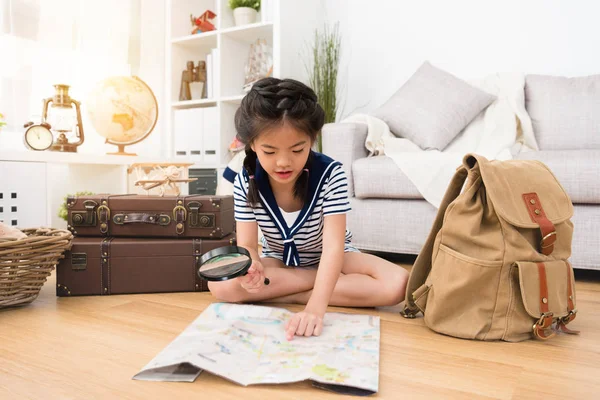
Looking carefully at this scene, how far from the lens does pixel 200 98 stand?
3.31 meters

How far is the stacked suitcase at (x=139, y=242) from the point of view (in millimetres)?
1486

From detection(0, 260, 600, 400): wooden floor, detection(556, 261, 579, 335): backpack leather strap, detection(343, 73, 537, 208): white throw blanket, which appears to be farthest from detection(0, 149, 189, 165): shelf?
detection(556, 261, 579, 335): backpack leather strap

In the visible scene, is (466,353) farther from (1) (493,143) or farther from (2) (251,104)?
(1) (493,143)

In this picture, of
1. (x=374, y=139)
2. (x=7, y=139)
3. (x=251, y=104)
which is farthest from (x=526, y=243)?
(x=7, y=139)

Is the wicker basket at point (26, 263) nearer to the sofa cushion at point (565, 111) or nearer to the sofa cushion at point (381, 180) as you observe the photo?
the sofa cushion at point (381, 180)

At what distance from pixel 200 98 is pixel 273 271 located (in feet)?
7.37

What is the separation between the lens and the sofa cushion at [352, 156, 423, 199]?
78.3 inches

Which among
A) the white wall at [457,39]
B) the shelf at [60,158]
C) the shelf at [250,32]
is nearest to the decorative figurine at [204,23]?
the shelf at [250,32]

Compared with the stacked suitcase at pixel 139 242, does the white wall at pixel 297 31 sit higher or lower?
higher

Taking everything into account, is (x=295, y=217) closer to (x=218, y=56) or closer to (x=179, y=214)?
(x=179, y=214)

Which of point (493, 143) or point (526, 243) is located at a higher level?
point (493, 143)

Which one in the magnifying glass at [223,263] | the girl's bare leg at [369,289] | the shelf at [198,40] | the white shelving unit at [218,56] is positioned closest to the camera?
the magnifying glass at [223,263]

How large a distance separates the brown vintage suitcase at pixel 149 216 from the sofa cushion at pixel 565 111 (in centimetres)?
167

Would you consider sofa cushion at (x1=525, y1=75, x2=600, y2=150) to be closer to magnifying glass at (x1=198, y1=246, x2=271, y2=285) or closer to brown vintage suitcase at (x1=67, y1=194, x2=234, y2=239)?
brown vintage suitcase at (x1=67, y1=194, x2=234, y2=239)
